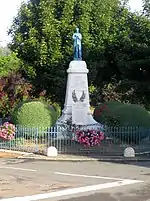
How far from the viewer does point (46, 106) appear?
22.1 meters

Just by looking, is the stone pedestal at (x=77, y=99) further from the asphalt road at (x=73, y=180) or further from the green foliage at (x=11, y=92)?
the asphalt road at (x=73, y=180)

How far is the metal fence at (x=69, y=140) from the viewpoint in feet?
61.6

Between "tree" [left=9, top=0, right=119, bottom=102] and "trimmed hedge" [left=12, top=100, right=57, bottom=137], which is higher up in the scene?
"tree" [left=9, top=0, right=119, bottom=102]

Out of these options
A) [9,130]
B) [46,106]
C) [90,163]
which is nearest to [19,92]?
[46,106]

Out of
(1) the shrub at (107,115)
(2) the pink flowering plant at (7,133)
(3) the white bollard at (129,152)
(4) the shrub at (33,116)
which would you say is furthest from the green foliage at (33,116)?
(3) the white bollard at (129,152)

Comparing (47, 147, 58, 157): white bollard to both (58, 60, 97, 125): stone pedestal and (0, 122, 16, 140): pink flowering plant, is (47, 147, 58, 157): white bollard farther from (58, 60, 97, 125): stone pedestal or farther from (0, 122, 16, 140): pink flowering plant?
(58, 60, 97, 125): stone pedestal

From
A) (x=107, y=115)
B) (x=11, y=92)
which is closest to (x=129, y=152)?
(x=107, y=115)

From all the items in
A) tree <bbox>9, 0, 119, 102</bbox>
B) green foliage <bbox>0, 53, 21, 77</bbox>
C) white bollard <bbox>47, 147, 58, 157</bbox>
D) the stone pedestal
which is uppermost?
tree <bbox>9, 0, 119, 102</bbox>

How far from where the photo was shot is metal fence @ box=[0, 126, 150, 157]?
1878 cm

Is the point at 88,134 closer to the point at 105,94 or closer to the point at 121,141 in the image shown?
the point at 121,141

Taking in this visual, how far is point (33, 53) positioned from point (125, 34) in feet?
22.5

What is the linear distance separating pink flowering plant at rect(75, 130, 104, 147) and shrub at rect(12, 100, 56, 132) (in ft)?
9.29

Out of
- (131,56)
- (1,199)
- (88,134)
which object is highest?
(131,56)

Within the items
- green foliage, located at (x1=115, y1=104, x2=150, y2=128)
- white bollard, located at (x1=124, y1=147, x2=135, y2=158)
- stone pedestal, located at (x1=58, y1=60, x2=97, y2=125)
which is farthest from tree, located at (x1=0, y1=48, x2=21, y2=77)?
white bollard, located at (x1=124, y1=147, x2=135, y2=158)
